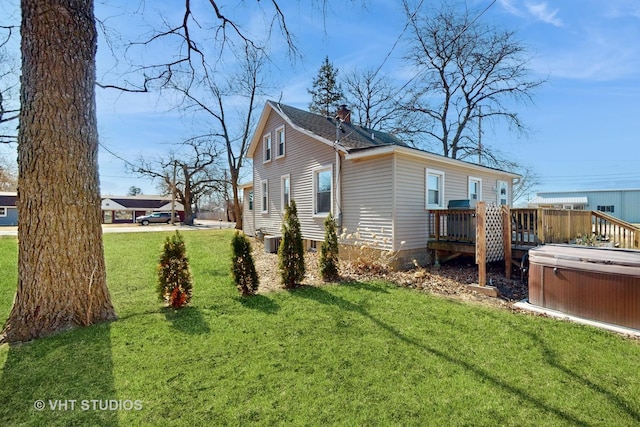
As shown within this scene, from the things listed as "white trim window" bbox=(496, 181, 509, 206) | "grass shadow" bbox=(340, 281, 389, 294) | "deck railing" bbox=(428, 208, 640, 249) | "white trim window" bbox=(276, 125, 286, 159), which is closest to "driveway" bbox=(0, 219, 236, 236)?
"white trim window" bbox=(276, 125, 286, 159)

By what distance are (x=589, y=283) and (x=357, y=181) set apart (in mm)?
5708

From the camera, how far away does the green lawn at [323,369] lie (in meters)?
2.37

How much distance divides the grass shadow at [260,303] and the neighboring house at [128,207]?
41.7 metres

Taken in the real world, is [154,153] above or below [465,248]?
above

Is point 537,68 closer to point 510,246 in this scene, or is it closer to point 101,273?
point 510,246

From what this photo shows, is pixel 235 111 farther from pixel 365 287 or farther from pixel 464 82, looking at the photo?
pixel 365 287

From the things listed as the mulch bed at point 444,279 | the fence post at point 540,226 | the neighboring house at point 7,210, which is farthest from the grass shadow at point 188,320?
the neighboring house at point 7,210

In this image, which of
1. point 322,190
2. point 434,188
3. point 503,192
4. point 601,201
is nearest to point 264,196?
point 322,190

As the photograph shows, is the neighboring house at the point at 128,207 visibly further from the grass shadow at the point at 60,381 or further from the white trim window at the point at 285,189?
the grass shadow at the point at 60,381

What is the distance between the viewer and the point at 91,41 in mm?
4168

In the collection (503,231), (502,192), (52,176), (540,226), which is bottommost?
(503,231)

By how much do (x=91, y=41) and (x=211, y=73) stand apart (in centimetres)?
273

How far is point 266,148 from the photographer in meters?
Answer: 13.7

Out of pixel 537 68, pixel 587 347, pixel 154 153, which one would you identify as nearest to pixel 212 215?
pixel 154 153
